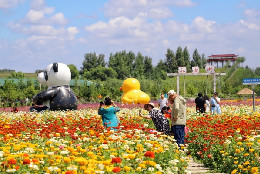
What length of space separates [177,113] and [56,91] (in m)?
8.87

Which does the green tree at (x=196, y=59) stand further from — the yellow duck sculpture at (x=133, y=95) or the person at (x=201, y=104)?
the person at (x=201, y=104)

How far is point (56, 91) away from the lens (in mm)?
15125

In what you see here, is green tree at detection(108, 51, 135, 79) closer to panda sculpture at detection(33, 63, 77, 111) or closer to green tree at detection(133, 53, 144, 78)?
green tree at detection(133, 53, 144, 78)

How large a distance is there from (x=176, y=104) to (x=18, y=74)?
6252 cm

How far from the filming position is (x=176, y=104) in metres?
7.09

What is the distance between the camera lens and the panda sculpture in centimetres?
1502

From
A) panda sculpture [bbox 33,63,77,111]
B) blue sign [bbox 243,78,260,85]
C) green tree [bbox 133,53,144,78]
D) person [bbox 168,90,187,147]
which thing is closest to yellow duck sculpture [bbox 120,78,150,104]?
panda sculpture [bbox 33,63,77,111]

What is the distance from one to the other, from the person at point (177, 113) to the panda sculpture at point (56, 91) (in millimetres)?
8478

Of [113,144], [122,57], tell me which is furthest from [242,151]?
[122,57]

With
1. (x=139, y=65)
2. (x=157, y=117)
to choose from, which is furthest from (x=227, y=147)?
(x=139, y=65)

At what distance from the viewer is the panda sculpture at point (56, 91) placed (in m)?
15.0

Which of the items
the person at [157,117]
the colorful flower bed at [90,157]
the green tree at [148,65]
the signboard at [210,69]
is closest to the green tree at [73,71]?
the green tree at [148,65]

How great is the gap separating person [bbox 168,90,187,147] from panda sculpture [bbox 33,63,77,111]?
848 cm

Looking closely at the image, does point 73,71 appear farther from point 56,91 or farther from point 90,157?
point 90,157
